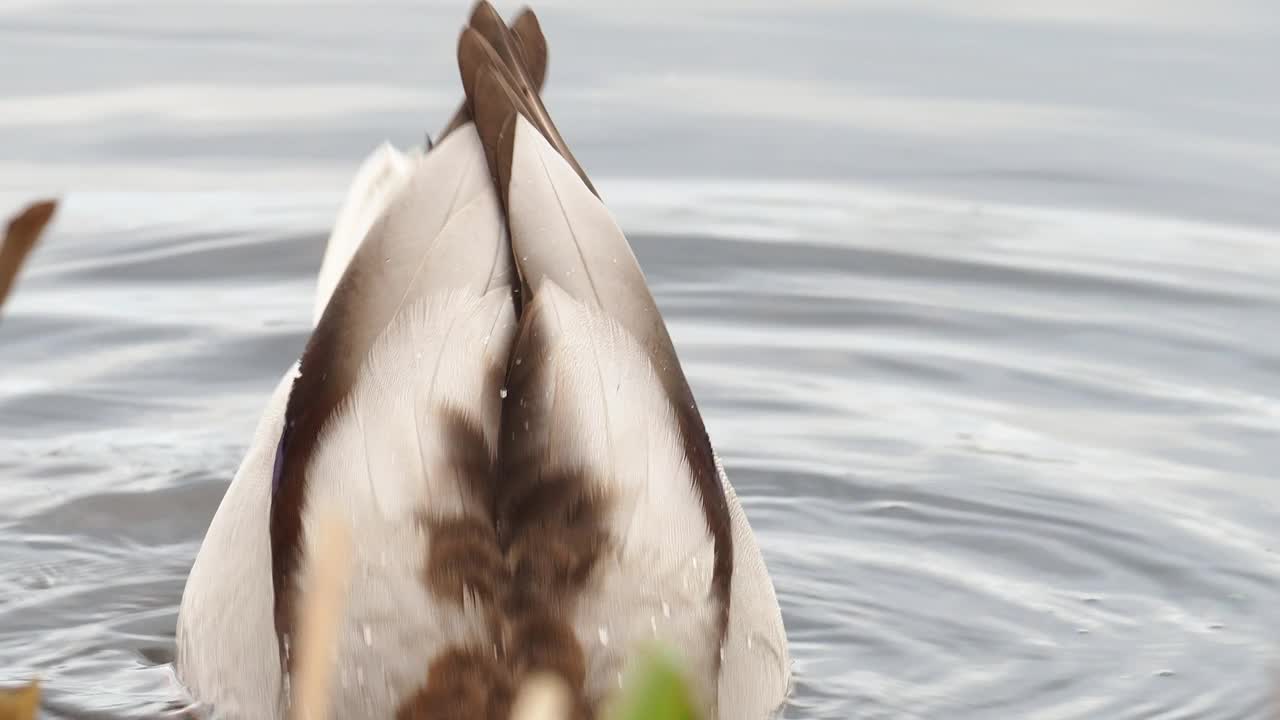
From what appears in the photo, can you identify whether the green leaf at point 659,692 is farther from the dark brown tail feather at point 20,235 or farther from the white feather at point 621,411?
the white feather at point 621,411

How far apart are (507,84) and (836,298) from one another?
129 inches

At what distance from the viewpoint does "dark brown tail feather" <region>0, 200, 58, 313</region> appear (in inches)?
29.8

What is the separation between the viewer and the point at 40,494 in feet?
15.6

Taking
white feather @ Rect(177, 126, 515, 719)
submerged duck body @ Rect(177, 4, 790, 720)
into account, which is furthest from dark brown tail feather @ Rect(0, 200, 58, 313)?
white feather @ Rect(177, 126, 515, 719)

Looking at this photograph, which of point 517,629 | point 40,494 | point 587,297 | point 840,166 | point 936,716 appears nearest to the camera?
point 517,629

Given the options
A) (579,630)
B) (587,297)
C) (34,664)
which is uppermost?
(587,297)

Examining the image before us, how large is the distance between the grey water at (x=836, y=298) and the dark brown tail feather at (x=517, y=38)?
4.05 ft

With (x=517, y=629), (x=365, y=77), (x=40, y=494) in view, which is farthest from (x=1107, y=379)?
(x=365, y=77)

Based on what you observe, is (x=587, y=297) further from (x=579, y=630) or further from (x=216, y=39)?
(x=216, y=39)

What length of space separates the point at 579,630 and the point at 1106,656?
160 cm

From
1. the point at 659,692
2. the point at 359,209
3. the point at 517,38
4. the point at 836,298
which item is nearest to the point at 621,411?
the point at 517,38

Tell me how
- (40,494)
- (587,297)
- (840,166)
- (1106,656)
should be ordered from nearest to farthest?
1. (587,297)
2. (1106,656)
3. (40,494)
4. (840,166)

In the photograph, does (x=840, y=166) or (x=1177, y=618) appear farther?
(x=840, y=166)

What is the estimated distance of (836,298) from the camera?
6.46 meters
